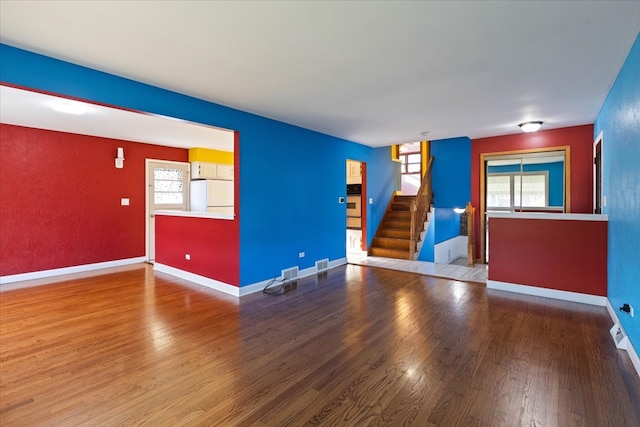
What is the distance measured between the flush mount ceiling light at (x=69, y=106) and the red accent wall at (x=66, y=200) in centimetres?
163

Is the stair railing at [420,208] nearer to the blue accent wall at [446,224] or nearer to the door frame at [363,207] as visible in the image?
the blue accent wall at [446,224]

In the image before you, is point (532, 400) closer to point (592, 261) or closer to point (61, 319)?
point (592, 261)

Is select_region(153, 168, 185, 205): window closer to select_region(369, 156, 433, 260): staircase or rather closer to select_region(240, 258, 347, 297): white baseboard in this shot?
select_region(240, 258, 347, 297): white baseboard

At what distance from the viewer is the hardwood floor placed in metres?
1.94

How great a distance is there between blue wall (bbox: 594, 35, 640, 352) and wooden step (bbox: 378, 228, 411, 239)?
389 cm

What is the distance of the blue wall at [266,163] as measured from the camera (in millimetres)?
2750

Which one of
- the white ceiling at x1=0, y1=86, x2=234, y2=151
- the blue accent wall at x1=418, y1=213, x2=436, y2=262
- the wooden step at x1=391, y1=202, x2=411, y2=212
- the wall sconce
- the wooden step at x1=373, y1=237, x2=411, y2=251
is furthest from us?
the wooden step at x1=391, y1=202, x2=411, y2=212

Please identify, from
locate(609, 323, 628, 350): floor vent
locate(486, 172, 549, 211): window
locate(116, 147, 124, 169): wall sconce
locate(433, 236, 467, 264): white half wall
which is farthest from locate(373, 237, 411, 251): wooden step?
locate(116, 147, 124, 169): wall sconce

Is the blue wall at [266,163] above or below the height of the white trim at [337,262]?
above

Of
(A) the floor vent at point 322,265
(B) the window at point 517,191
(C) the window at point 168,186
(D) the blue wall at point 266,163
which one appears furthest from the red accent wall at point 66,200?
(B) the window at point 517,191

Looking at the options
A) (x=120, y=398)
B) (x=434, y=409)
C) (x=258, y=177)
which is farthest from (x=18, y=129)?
(x=434, y=409)

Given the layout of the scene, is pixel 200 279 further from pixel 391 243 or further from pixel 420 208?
pixel 420 208

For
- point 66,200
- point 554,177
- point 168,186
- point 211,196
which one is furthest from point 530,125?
point 66,200

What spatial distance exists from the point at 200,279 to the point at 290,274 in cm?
139
